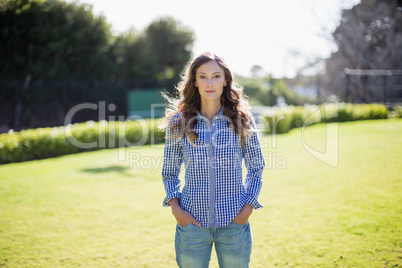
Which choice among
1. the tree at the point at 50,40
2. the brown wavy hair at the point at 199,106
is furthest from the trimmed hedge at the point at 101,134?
the tree at the point at 50,40

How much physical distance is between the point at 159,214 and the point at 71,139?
5976mm

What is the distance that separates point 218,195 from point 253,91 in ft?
86.9

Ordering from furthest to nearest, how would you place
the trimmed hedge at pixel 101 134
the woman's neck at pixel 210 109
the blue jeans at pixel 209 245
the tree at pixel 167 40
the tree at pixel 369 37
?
1. the tree at pixel 167 40
2. the tree at pixel 369 37
3. the trimmed hedge at pixel 101 134
4. the woman's neck at pixel 210 109
5. the blue jeans at pixel 209 245

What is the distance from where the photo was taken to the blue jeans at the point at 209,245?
166cm

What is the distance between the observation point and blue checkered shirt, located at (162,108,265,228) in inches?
67.1

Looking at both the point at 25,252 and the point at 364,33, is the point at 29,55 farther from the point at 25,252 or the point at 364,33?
the point at 364,33

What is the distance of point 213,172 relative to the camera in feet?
5.65

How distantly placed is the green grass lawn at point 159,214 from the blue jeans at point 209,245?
58.7 inches

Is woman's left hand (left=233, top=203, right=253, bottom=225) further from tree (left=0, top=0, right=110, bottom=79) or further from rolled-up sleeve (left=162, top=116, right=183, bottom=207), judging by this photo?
tree (left=0, top=0, right=110, bottom=79)

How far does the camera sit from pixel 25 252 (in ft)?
11.0

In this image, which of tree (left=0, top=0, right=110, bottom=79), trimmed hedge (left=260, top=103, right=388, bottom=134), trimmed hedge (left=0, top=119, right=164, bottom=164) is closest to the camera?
trimmed hedge (left=0, top=119, right=164, bottom=164)

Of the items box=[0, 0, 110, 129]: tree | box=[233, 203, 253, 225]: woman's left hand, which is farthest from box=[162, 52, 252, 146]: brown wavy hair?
box=[0, 0, 110, 129]: tree

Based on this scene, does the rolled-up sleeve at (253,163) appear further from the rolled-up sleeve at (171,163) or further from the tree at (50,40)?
the tree at (50,40)

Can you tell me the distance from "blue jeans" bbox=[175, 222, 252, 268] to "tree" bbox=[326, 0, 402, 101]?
2393 centimetres
